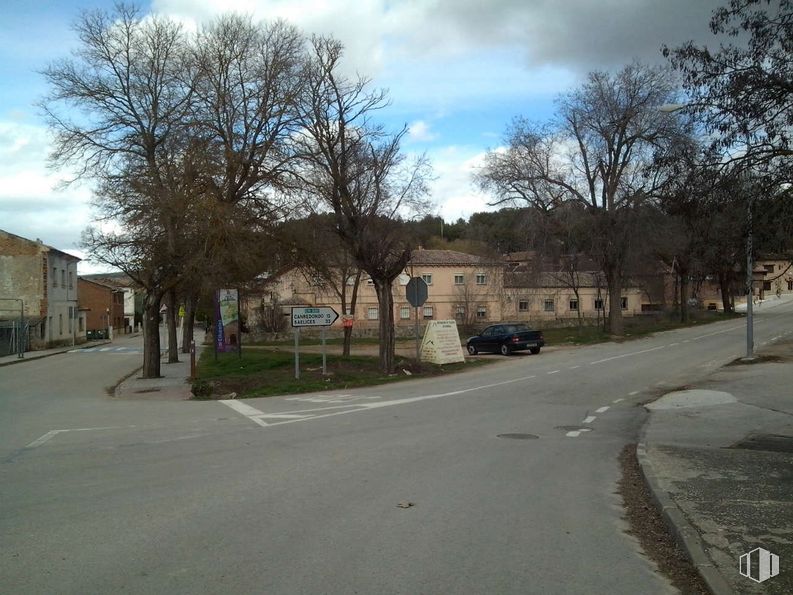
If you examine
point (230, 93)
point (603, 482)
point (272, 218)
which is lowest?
point (603, 482)

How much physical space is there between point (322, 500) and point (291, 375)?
51.9ft

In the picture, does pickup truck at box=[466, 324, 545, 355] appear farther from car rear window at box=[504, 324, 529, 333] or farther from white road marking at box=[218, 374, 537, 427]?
white road marking at box=[218, 374, 537, 427]

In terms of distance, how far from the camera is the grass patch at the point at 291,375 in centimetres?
1941

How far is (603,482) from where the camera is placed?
8.07m

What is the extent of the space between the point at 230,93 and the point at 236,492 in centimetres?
2425

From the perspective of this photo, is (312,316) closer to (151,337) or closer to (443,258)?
(151,337)

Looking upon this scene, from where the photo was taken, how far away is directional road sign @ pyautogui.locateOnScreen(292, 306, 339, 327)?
21.6 m

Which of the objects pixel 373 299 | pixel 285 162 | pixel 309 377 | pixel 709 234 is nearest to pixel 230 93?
pixel 285 162

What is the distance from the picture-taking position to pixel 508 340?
32312mm

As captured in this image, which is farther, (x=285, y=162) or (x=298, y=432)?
(x=285, y=162)

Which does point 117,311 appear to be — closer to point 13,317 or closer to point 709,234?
point 13,317

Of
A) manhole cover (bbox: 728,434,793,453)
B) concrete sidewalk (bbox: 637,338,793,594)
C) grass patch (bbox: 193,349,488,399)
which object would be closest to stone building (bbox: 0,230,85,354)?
grass patch (bbox: 193,349,488,399)
